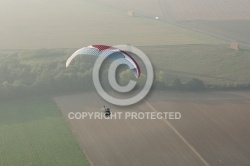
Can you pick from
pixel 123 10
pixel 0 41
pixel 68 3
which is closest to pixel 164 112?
pixel 0 41

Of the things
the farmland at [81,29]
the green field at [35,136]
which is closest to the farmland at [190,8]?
the farmland at [81,29]

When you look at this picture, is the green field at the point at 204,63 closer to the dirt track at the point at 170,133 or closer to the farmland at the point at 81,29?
the farmland at the point at 81,29

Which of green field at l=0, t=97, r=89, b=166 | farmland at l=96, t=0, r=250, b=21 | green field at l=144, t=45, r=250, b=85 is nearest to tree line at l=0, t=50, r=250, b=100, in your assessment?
green field at l=0, t=97, r=89, b=166

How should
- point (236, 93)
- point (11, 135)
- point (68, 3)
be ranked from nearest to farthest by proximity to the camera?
point (11, 135) → point (236, 93) → point (68, 3)

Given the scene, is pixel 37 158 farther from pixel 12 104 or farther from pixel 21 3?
pixel 21 3

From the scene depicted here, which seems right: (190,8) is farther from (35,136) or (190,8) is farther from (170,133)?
(35,136)

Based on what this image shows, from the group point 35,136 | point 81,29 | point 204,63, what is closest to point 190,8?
point 81,29

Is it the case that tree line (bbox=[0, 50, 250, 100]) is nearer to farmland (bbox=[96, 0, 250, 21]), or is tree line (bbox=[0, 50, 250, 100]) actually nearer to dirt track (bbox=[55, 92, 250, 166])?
dirt track (bbox=[55, 92, 250, 166])
